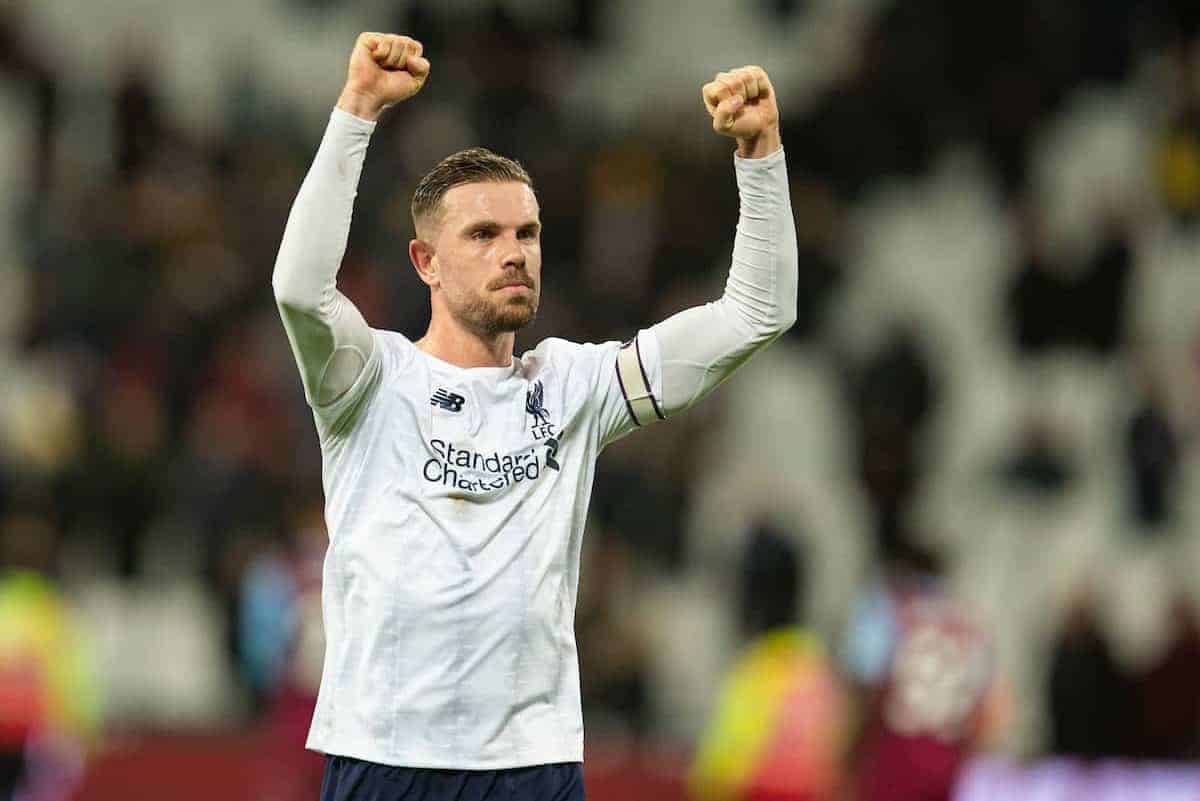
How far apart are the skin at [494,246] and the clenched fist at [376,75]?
10 centimetres

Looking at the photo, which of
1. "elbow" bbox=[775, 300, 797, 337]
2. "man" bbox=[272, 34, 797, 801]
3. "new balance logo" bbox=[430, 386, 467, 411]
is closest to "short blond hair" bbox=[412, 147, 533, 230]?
"man" bbox=[272, 34, 797, 801]

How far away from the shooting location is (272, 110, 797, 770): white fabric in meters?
4.40

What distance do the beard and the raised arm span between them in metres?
0.25

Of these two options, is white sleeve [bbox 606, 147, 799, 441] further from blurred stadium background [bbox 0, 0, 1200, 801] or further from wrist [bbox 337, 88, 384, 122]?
blurred stadium background [bbox 0, 0, 1200, 801]

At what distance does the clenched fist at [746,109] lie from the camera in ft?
15.1

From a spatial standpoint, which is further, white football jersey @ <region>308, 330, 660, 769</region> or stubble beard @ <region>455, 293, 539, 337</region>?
stubble beard @ <region>455, 293, 539, 337</region>

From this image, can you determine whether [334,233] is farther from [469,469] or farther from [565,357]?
[565,357]

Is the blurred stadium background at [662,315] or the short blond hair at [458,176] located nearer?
the short blond hair at [458,176]

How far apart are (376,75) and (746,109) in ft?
2.60

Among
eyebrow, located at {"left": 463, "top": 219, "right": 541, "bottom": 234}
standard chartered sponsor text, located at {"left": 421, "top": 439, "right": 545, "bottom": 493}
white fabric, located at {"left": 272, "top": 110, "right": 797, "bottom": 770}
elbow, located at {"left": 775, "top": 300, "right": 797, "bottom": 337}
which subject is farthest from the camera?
elbow, located at {"left": 775, "top": 300, "right": 797, "bottom": 337}

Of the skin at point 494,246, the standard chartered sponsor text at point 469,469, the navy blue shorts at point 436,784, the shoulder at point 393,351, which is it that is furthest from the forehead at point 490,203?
the navy blue shorts at point 436,784

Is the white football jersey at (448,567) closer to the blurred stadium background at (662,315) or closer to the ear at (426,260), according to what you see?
the ear at (426,260)

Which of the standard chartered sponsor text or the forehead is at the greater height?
the forehead

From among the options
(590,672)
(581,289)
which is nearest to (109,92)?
(581,289)
